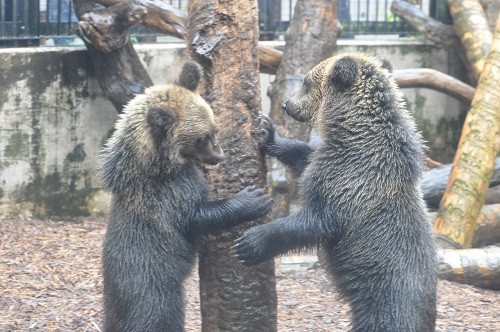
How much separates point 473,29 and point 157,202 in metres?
6.77

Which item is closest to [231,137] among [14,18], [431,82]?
[431,82]

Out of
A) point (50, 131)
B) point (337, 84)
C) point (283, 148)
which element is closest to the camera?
point (337, 84)

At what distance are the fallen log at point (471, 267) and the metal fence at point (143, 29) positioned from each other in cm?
344

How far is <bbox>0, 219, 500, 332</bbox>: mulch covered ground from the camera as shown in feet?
23.5

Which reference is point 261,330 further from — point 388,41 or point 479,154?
point 388,41

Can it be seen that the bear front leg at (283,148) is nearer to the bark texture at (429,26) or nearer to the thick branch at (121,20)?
the thick branch at (121,20)

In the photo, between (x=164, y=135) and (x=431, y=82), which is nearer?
(x=164, y=135)

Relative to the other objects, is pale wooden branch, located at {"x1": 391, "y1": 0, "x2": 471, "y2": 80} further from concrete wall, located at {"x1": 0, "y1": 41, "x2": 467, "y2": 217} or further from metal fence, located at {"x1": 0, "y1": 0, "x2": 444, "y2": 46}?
concrete wall, located at {"x1": 0, "y1": 41, "x2": 467, "y2": 217}

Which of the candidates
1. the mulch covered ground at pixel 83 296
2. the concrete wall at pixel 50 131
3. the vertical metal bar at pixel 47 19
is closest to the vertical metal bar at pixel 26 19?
the vertical metal bar at pixel 47 19

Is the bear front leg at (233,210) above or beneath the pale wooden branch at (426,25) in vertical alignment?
beneath

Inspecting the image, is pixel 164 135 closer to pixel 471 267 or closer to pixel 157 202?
pixel 157 202

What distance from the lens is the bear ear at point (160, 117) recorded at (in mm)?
5484

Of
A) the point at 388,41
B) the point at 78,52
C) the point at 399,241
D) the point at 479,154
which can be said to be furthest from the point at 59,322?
the point at 388,41

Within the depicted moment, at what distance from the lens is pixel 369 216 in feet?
17.9
